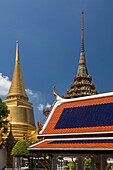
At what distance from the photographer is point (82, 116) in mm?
16859

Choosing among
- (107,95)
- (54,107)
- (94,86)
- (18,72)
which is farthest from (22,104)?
(107,95)

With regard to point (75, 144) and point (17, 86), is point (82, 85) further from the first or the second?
point (75, 144)

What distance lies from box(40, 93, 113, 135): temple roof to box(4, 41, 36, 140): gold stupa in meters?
20.4

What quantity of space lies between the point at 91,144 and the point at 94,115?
2982 millimetres

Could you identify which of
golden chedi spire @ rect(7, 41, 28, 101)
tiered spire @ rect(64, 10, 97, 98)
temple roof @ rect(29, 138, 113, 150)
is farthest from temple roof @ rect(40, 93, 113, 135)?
golden chedi spire @ rect(7, 41, 28, 101)

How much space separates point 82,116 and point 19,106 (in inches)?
1079

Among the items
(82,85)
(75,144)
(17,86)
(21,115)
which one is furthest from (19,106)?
(75,144)

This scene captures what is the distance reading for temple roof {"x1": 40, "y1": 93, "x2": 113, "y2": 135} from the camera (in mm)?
15539

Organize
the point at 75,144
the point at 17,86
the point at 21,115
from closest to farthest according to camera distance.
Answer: the point at 75,144, the point at 21,115, the point at 17,86

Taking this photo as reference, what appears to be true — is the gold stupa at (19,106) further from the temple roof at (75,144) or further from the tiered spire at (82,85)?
the temple roof at (75,144)

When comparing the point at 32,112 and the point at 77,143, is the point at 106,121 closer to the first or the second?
the point at 77,143

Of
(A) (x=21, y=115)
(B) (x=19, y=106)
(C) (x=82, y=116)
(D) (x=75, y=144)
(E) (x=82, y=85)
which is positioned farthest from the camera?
(E) (x=82, y=85)

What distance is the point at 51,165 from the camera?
51.5ft

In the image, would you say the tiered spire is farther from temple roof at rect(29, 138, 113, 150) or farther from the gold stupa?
temple roof at rect(29, 138, 113, 150)
